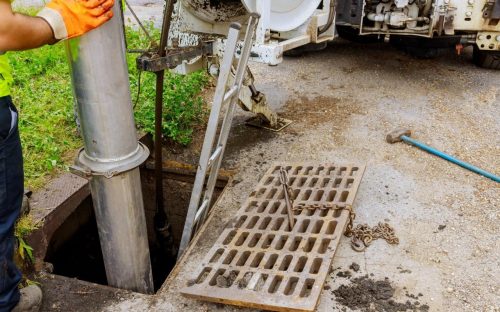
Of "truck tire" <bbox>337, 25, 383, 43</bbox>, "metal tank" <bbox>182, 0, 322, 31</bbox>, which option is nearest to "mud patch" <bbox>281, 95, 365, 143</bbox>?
"metal tank" <bbox>182, 0, 322, 31</bbox>

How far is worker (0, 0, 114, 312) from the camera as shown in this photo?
6.42ft

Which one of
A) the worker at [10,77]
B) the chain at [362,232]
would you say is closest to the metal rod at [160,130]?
the worker at [10,77]

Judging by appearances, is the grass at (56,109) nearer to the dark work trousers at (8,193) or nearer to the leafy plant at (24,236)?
the leafy plant at (24,236)

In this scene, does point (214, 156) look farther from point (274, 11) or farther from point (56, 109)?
point (56, 109)

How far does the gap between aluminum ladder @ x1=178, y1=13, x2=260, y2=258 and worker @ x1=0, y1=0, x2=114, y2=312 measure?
0.86 meters

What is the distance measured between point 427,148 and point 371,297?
1.89m

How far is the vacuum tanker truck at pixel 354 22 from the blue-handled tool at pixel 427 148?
1.05 metres

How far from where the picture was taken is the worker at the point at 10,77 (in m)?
1.96

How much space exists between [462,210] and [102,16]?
2.61 metres

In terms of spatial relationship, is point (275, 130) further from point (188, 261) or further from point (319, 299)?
point (319, 299)

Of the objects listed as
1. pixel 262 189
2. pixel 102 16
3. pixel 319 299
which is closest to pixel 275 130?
pixel 262 189

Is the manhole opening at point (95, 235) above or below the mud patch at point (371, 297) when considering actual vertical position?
below

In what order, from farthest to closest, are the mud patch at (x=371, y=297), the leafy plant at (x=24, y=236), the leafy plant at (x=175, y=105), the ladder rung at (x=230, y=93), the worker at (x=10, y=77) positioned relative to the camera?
the leafy plant at (x=175, y=105), the ladder rung at (x=230, y=93), the leafy plant at (x=24, y=236), the mud patch at (x=371, y=297), the worker at (x=10, y=77)

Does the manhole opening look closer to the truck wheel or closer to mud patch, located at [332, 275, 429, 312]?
mud patch, located at [332, 275, 429, 312]
